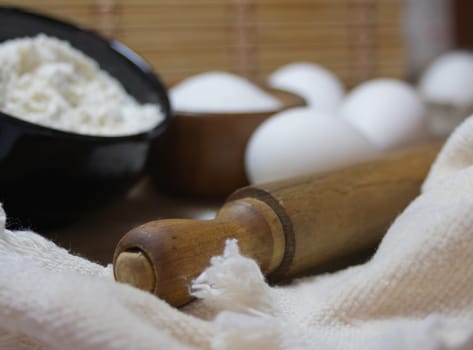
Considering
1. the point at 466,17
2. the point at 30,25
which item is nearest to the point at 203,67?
the point at 30,25

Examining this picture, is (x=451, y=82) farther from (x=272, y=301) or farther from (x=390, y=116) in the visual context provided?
(x=272, y=301)

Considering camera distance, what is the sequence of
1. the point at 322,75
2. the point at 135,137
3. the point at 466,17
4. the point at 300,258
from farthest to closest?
the point at 466,17
the point at 322,75
the point at 135,137
the point at 300,258

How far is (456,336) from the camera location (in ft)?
1.00

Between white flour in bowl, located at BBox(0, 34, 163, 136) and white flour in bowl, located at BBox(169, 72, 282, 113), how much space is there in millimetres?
85

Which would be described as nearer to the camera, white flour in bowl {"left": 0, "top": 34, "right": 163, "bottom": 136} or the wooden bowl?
white flour in bowl {"left": 0, "top": 34, "right": 163, "bottom": 136}

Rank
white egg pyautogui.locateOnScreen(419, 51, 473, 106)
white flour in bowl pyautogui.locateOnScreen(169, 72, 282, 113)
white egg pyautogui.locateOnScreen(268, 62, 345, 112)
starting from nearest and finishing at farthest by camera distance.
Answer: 1. white flour in bowl pyautogui.locateOnScreen(169, 72, 282, 113)
2. white egg pyautogui.locateOnScreen(268, 62, 345, 112)
3. white egg pyautogui.locateOnScreen(419, 51, 473, 106)

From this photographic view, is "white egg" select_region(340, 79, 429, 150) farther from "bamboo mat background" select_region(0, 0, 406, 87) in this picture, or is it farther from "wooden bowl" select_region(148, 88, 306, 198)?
"bamboo mat background" select_region(0, 0, 406, 87)

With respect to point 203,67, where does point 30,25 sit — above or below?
above

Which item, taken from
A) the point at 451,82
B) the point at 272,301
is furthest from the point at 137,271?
the point at 451,82

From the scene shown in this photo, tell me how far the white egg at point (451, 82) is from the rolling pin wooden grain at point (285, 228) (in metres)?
0.57

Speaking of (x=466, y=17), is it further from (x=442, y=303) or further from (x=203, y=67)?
(x=442, y=303)

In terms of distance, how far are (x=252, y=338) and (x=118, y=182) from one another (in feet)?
1.03

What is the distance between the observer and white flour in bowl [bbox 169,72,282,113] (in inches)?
29.2

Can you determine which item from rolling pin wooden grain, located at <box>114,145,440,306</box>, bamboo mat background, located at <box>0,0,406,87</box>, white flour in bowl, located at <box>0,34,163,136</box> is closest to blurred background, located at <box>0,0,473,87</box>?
bamboo mat background, located at <box>0,0,406,87</box>
